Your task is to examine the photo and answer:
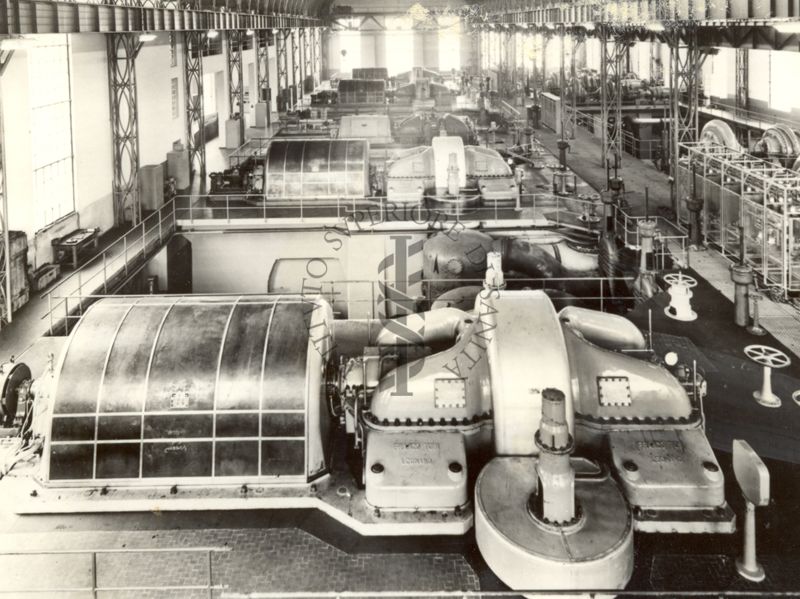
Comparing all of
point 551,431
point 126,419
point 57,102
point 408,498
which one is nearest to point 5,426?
point 126,419

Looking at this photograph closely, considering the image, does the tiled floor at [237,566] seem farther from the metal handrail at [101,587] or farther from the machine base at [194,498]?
the machine base at [194,498]

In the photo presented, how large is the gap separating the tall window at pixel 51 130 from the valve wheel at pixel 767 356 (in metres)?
16.3

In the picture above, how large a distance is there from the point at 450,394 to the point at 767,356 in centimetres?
685

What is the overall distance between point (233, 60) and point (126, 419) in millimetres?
37149

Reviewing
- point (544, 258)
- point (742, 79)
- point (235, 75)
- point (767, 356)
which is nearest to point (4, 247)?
point (544, 258)

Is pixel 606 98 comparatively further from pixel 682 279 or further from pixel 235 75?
pixel 235 75

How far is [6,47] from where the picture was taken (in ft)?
43.0

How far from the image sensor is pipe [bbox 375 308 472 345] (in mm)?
11906

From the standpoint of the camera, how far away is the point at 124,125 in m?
24.6

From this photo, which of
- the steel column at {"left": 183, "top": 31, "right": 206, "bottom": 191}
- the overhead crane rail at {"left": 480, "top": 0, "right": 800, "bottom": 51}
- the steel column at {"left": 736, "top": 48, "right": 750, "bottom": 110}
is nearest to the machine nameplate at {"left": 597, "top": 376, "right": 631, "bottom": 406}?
the overhead crane rail at {"left": 480, "top": 0, "right": 800, "bottom": 51}

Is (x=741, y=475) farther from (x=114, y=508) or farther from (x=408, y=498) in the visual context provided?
(x=114, y=508)

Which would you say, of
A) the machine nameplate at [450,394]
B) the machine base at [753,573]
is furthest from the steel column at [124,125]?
the machine base at [753,573]

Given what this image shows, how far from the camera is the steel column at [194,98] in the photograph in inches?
1230

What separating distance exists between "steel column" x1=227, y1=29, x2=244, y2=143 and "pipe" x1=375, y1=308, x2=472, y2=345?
30.7 metres
